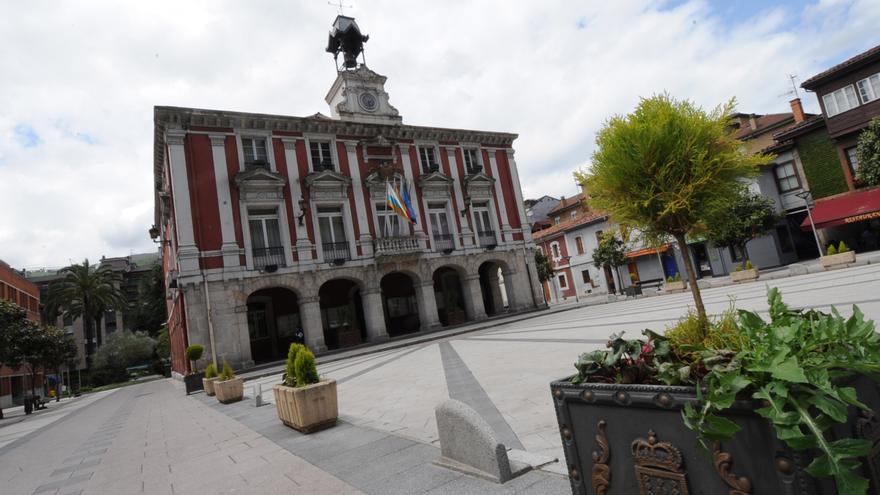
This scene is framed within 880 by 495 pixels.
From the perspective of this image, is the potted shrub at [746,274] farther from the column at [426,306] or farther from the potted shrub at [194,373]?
the potted shrub at [194,373]

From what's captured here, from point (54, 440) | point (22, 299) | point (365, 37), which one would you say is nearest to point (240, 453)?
point (54, 440)

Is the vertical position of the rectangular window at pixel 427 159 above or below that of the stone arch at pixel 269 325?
above

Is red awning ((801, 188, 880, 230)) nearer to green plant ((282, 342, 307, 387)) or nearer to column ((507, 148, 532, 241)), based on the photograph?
column ((507, 148, 532, 241))

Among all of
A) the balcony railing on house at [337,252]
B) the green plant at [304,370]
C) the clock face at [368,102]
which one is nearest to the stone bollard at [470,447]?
the green plant at [304,370]

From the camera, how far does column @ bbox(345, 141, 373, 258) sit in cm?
2302

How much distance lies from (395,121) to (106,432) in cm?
2152

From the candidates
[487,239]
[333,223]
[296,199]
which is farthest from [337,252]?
[487,239]

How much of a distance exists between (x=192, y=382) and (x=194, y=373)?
0.34 metres

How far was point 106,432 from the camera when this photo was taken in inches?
388

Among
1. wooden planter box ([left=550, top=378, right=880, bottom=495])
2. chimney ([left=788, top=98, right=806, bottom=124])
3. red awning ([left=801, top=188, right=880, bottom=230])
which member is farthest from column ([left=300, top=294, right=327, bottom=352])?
chimney ([left=788, top=98, right=806, bottom=124])

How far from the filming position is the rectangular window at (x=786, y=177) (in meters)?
25.9

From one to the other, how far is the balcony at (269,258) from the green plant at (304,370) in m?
14.9

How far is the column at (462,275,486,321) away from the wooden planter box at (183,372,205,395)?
14.7 m

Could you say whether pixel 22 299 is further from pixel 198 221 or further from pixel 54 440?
pixel 54 440
